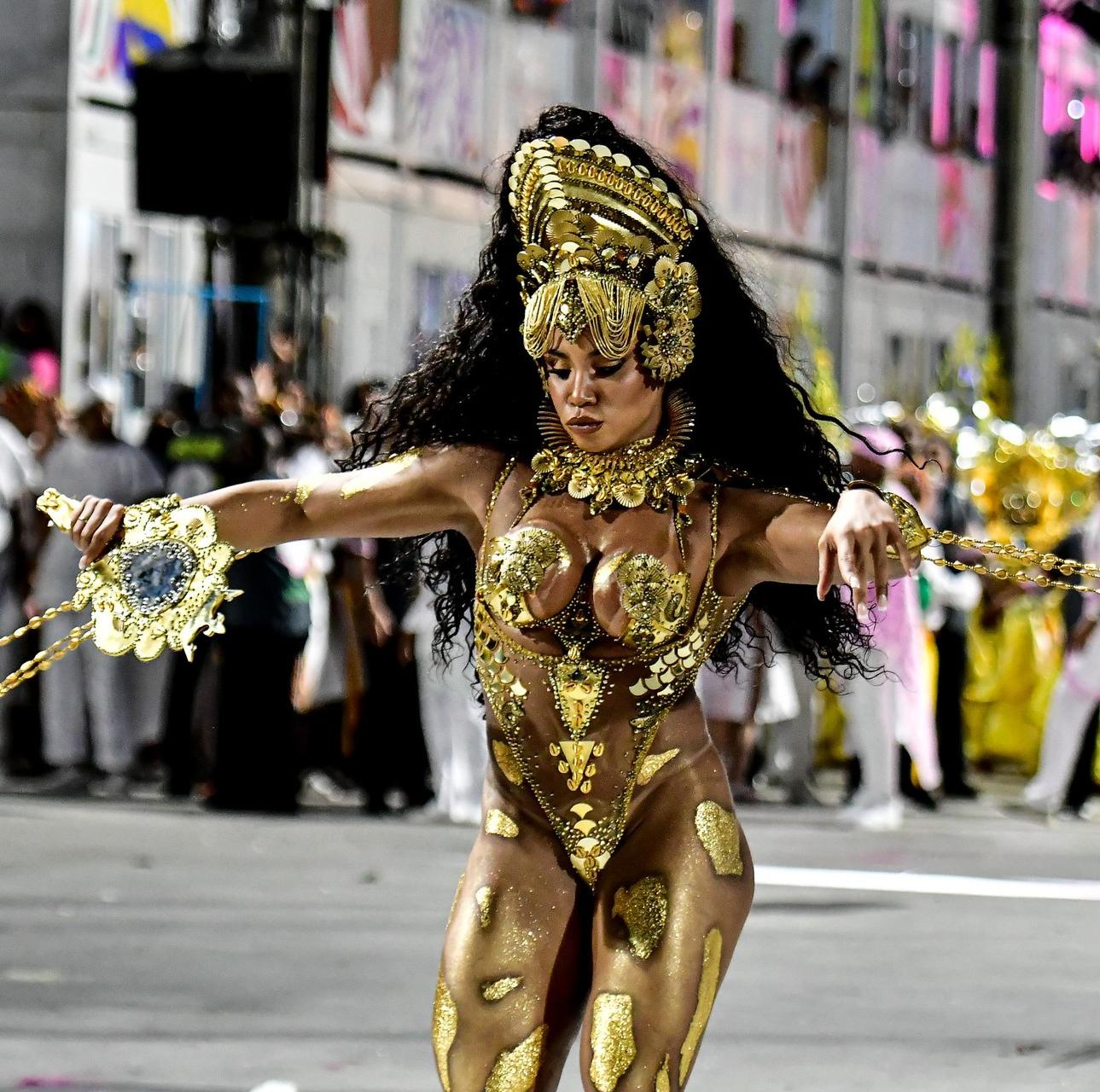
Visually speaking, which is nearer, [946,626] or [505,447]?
[505,447]

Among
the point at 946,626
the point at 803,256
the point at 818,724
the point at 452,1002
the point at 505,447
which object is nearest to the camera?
the point at 452,1002

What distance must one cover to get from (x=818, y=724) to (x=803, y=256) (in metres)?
14.5

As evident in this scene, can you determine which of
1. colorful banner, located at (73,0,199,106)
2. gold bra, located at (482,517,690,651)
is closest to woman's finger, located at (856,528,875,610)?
gold bra, located at (482,517,690,651)

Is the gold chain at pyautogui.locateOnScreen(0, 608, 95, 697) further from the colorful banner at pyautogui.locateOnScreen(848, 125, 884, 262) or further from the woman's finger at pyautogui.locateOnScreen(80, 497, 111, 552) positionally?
the colorful banner at pyautogui.locateOnScreen(848, 125, 884, 262)

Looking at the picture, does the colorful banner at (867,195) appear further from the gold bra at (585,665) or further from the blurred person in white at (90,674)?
the gold bra at (585,665)

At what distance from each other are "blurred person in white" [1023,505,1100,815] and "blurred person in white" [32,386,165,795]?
409 cm

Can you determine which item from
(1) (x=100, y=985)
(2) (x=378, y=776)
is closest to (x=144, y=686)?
(2) (x=378, y=776)

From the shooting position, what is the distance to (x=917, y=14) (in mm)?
30156

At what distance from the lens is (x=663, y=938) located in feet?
14.0

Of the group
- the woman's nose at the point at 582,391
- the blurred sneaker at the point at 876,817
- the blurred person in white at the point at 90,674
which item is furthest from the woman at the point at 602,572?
the blurred person in white at the point at 90,674

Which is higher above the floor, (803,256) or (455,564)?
(803,256)

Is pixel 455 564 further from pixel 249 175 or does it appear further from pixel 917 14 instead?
pixel 917 14

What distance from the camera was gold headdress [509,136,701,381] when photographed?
14.4ft

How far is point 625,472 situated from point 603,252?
36cm
